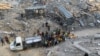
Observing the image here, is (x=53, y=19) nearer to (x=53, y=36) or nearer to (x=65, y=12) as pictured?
(x=65, y=12)

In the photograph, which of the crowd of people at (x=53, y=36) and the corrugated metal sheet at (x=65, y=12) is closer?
the crowd of people at (x=53, y=36)

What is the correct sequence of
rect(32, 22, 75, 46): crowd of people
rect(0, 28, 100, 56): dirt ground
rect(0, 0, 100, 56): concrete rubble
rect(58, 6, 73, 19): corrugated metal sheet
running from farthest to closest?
rect(58, 6, 73, 19): corrugated metal sheet < rect(32, 22, 75, 46): crowd of people < rect(0, 0, 100, 56): concrete rubble < rect(0, 28, 100, 56): dirt ground

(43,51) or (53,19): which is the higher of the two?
(53,19)

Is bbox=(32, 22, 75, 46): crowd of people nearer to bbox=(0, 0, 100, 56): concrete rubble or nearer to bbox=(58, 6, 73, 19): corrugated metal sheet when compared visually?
bbox=(0, 0, 100, 56): concrete rubble

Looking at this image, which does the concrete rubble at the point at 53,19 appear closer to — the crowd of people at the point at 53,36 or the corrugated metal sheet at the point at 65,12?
the corrugated metal sheet at the point at 65,12

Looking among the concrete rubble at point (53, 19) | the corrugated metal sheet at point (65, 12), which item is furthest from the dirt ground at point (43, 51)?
the corrugated metal sheet at point (65, 12)

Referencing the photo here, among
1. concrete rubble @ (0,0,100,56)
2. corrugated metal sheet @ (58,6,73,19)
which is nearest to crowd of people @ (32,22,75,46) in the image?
concrete rubble @ (0,0,100,56)

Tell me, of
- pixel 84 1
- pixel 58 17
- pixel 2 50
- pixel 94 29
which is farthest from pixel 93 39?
pixel 84 1

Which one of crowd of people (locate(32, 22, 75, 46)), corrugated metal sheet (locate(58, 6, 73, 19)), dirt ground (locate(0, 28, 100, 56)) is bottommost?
dirt ground (locate(0, 28, 100, 56))

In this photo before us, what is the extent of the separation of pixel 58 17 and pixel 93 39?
213 inches

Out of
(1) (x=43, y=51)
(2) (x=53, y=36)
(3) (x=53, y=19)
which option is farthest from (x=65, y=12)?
(1) (x=43, y=51)

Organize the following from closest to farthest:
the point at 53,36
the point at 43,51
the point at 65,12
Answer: the point at 43,51 < the point at 53,36 < the point at 65,12

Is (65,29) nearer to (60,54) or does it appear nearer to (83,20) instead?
(83,20)

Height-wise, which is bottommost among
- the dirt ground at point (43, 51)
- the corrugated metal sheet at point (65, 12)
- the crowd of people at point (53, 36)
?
the dirt ground at point (43, 51)
